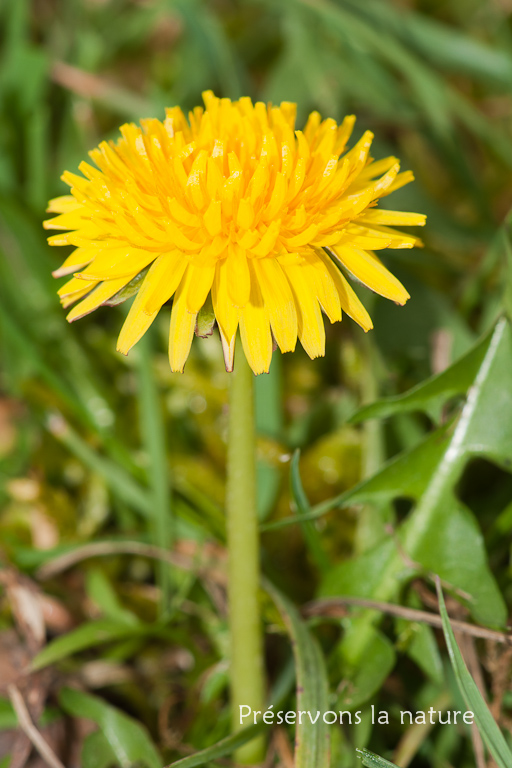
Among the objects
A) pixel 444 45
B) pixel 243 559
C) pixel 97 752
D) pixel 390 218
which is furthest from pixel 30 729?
Result: pixel 444 45

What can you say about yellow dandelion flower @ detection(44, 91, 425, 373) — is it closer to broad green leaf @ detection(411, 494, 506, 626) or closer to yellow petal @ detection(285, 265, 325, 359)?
yellow petal @ detection(285, 265, 325, 359)

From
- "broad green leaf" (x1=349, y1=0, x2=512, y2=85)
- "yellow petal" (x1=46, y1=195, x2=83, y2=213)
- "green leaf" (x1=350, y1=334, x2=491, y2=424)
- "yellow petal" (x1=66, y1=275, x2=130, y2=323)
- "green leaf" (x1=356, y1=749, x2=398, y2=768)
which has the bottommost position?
"green leaf" (x1=356, y1=749, x2=398, y2=768)

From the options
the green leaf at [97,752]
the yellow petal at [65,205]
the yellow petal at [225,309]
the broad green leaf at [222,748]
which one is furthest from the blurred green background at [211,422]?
the yellow petal at [65,205]

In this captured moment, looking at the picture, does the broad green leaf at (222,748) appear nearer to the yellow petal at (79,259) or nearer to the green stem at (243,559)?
the green stem at (243,559)

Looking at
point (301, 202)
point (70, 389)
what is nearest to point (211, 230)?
point (301, 202)

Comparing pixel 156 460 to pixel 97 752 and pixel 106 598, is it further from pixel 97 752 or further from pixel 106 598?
pixel 97 752

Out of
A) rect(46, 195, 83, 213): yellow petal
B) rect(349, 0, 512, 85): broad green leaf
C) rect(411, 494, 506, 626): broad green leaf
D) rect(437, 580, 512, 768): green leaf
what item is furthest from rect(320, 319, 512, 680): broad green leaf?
rect(349, 0, 512, 85): broad green leaf

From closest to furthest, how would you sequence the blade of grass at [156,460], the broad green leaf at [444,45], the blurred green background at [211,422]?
1. the blurred green background at [211,422]
2. the blade of grass at [156,460]
3. the broad green leaf at [444,45]
